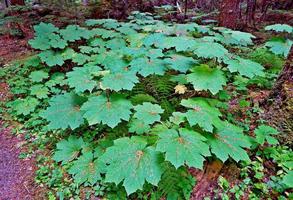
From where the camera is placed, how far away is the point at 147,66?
3701mm

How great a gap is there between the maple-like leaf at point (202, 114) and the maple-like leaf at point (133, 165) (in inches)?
21.2

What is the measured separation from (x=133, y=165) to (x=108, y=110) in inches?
31.5

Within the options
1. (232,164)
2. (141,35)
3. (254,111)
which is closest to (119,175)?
(232,164)

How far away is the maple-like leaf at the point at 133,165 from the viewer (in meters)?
2.68

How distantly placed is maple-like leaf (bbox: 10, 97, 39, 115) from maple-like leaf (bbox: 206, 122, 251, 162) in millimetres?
2905

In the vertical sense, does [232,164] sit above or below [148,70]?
below

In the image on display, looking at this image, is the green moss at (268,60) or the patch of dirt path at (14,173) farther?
the green moss at (268,60)

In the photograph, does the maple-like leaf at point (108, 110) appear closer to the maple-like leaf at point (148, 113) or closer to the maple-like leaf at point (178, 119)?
the maple-like leaf at point (148, 113)

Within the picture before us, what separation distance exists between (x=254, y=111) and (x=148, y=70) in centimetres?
151

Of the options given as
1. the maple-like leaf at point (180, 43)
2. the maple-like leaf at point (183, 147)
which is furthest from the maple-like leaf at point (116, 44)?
the maple-like leaf at point (183, 147)

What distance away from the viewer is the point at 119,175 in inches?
107

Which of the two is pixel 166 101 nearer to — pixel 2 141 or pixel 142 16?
pixel 2 141

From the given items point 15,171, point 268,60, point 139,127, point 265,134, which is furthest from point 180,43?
point 15,171

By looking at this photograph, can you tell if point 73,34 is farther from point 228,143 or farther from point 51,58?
point 228,143
